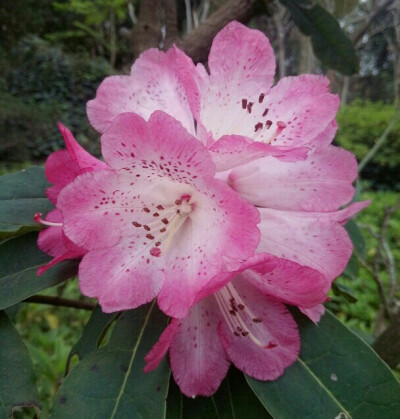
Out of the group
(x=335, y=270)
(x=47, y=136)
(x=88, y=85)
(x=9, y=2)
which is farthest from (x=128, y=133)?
(x=88, y=85)

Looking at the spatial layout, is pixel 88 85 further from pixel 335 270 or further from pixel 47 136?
pixel 335 270

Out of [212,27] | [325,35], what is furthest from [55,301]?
[325,35]

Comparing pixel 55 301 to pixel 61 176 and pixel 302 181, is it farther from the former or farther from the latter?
pixel 302 181

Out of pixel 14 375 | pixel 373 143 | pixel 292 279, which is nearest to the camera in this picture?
pixel 292 279

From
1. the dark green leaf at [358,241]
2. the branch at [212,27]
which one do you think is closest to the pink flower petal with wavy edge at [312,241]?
the dark green leaf at [358,241]

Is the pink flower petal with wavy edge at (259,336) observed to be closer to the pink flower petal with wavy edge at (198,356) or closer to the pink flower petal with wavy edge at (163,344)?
the pink flower petal with wavy edge at (198,356)

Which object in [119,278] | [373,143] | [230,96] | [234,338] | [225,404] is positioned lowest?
[373,143]
